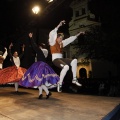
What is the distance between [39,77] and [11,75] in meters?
2.51

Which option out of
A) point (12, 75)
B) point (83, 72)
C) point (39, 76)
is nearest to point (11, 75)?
point (12, 75)

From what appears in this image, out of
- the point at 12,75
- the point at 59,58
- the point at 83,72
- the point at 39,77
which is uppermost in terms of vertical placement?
the point at 83,72

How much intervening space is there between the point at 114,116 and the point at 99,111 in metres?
0.65

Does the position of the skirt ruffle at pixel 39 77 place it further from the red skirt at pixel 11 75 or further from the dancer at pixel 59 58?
the red skirt at pixel 11 75

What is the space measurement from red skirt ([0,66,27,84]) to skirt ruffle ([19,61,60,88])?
1824 mm

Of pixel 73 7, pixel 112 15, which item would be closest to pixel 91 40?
pixel 112 15

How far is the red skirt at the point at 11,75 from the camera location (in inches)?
330

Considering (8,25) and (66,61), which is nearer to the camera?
(66,61)

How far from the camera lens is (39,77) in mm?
6375

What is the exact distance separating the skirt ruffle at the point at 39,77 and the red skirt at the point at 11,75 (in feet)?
→ 5.99

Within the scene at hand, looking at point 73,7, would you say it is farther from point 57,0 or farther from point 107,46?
point 57,0

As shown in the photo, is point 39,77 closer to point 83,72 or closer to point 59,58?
point 59,58

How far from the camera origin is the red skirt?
27.5 ft

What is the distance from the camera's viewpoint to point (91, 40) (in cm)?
2161
